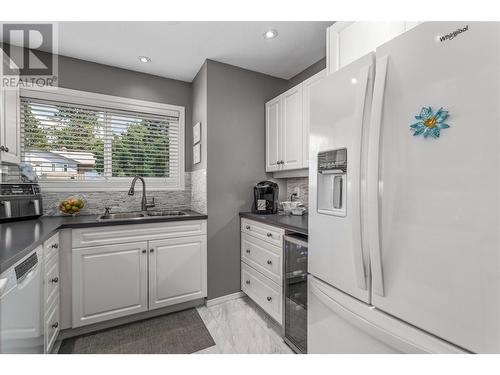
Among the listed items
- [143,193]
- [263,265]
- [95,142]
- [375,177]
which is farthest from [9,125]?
[375,177]

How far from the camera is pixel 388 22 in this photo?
1170 mm

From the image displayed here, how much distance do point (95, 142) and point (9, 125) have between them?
0.74 m

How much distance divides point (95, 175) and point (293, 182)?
217 cm

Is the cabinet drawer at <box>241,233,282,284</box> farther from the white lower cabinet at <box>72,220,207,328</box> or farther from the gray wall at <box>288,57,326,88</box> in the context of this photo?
the gray wall at <box>288,57,326,88</box>

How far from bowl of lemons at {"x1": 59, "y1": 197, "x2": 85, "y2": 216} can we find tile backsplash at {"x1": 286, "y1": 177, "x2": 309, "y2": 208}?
7.01 ft

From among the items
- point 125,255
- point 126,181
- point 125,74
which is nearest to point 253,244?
point 125,255

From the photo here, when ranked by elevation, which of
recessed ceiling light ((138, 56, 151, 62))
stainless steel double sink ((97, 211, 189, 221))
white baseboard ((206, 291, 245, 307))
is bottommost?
white baseboard ((206, 291, 245, 307))

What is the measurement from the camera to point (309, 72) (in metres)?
2.53

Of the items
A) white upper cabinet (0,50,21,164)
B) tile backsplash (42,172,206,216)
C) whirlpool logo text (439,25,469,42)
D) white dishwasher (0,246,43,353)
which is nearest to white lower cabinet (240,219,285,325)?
tile backsplash (42,172,206,216)

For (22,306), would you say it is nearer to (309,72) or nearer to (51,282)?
(51,282)

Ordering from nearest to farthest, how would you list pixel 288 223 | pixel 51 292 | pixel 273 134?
1. pixel 51 292
2. pixel 288 223
3. pixel 273 134

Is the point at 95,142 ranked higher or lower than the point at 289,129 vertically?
lower

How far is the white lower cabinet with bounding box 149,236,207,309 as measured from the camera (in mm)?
2135
